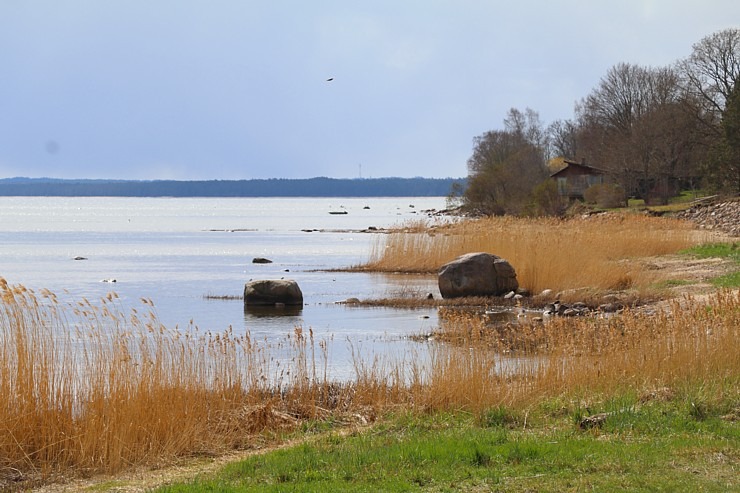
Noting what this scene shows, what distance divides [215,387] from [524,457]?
5.27m

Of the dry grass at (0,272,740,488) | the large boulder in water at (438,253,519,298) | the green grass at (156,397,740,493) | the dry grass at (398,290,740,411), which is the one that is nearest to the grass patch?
the large boulder in water at (438,253,519,298)

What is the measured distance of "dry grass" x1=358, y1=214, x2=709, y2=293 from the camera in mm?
30609

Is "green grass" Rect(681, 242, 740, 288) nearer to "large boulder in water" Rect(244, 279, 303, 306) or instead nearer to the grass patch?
the grass patch

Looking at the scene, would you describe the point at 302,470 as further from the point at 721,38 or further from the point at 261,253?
the point at 721,38

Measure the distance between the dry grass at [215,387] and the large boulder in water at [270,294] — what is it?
51.9 feet

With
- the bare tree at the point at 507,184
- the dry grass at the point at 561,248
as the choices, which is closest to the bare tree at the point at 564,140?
the bare tree at the point at 507,184

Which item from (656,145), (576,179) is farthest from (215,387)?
(576,179)

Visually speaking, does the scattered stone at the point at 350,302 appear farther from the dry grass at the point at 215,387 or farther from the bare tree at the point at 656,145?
the bare tree at the point at 656,145

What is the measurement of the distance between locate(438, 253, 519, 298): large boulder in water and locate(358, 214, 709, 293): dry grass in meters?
1.23

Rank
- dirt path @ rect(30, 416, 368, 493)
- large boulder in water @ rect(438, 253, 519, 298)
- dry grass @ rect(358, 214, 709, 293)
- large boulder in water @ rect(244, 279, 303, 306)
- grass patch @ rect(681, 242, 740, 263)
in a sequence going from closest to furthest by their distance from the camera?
dirt path @ rect(30, 416, 368, 493), dry grass @ rect(358, 214, 709, 293), large boulder in water @ rect(438, 253, 519, 298), large boulder in water @ rect(244, 279, 303, 306), grass patch @ rect(681, 242, 740, 263)

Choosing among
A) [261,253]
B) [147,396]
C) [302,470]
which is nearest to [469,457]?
[302,470]

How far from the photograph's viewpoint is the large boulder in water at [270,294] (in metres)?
31.1

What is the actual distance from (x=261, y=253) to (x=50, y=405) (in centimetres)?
5017

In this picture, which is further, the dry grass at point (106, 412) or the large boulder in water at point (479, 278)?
the large boulder in water at point (479, 278)
